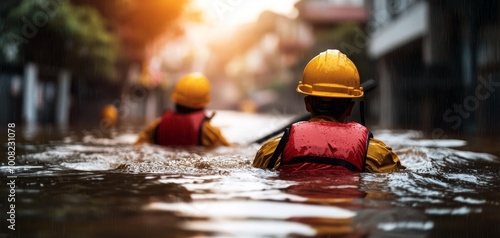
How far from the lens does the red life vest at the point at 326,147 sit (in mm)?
5238

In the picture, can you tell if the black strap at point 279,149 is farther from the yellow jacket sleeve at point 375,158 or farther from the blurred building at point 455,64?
the blurred building at point 455,64

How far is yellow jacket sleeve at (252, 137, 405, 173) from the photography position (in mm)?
5395

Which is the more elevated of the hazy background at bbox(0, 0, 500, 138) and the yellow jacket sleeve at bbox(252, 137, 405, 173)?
the hazy background at bbox(0, 0, 500, 138)

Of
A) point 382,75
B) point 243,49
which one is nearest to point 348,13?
point 382,75

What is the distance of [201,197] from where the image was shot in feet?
14.5

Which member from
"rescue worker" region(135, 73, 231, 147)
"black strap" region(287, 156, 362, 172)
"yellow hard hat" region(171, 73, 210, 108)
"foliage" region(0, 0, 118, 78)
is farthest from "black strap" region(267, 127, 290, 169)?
"foliage" region(0, 0, 118, 78)

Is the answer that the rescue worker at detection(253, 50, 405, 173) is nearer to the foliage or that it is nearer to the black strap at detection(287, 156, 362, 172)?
the black strap at detection(287, 156, 362, 172)

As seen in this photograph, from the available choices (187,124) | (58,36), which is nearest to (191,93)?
(187,124)

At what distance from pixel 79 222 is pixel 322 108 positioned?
2.57 meters

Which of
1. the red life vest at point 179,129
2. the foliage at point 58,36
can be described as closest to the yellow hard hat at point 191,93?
the red life vest at point 179,129

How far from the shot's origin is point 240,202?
4227 millimetres

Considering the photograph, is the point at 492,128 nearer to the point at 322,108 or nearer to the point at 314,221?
the point at 322,108

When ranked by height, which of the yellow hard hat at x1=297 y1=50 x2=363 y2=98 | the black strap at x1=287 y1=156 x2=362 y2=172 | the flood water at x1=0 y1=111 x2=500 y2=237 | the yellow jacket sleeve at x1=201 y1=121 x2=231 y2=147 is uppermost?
the yellow hard hat at x1=297 y1=50 x2=363 y2=98

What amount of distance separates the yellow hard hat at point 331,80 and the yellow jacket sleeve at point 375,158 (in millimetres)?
416
